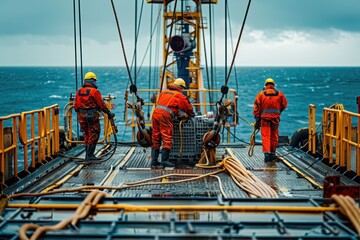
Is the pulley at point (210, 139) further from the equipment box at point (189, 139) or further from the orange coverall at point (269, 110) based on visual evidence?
the orange coverall at point (269, 110)

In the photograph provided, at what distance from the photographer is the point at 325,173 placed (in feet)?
31.5

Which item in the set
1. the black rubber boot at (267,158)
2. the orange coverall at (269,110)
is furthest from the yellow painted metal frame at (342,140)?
the black rubber boot at (267,158)

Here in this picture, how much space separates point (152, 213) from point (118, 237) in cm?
88

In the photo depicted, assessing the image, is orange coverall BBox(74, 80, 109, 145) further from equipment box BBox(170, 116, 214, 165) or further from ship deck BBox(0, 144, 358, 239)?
ship deck BBox(0, 144, 358, 239)

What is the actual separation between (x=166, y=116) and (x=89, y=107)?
60.8 inches

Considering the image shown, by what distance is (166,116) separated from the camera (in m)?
9.86

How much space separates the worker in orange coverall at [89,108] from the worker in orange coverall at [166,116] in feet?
3.51

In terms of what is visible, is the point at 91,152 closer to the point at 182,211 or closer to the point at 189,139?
the point at 189,139

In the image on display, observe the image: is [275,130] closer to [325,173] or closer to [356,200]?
[325,173]

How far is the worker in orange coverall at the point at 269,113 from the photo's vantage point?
10602mm

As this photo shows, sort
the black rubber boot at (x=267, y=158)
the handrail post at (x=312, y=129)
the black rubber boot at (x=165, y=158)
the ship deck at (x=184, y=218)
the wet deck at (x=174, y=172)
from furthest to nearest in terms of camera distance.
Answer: the handrail post at (x=312, y=129) < the black rubber boot at (x=267, y=158) < the black rubber boot at (x=165, y=158) < the wet deck at (x=174, y=172) < the ship deck at (x=184, y=218)

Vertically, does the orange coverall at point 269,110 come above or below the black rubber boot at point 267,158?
above

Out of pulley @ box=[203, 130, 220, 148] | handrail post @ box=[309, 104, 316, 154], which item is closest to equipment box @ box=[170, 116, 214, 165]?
pulley @ box=[203, 130, 220, 148]

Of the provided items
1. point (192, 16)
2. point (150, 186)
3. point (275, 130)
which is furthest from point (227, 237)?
point (192, 16)
